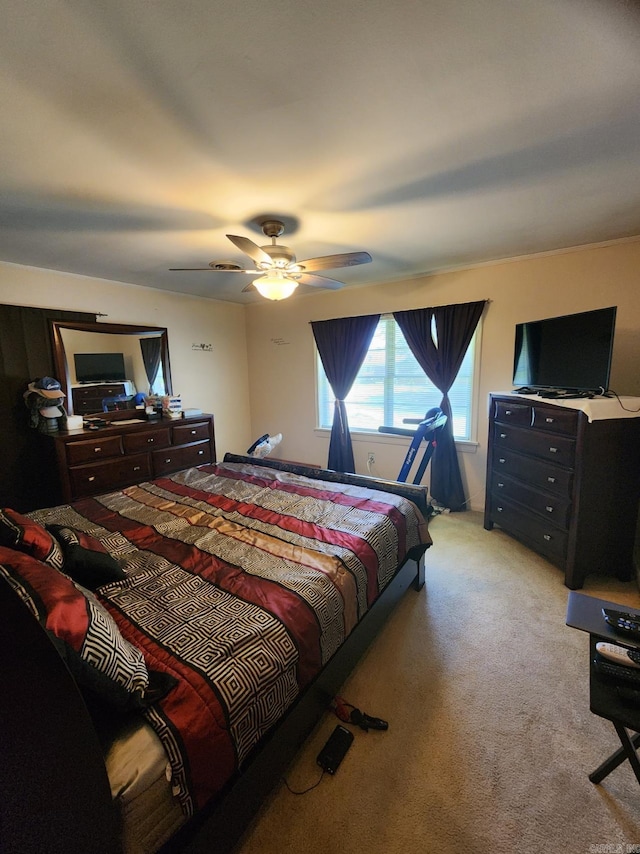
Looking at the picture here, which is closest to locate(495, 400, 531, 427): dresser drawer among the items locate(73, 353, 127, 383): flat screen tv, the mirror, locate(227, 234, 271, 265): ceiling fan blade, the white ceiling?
the white ceiling

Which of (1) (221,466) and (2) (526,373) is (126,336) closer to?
(1) (221,466)

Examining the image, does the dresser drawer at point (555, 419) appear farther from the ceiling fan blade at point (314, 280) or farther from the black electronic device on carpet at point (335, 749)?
the black electronic device on carpet at point (335, 749)

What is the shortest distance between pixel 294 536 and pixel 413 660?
90cm

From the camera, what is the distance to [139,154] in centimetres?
152

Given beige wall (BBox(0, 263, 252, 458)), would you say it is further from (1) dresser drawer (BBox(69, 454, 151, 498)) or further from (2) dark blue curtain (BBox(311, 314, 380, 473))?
(2) dark blue curtain (BBox(311, 314, 380, 473))

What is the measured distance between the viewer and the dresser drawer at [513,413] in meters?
2.60

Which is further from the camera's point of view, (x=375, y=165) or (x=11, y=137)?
(x=375, y=165)

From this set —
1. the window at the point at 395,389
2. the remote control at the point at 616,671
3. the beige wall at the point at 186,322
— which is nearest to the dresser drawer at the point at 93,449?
the beige wall at the point at 186,322

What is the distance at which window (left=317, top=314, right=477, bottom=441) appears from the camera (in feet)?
11.7

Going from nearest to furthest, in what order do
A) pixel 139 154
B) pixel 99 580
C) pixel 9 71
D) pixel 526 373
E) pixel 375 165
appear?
pixel 9 71 < pixel 99 580 < pixel 139 154 < pixel 375 165 < pixel 526 373

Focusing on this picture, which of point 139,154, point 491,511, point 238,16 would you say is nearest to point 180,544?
point 139,154

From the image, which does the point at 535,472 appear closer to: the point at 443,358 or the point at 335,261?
the point at 443,358

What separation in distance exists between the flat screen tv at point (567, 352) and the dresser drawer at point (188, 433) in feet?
11.0

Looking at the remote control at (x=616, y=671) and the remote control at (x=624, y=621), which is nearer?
the remote control at (x=616, y=671)
